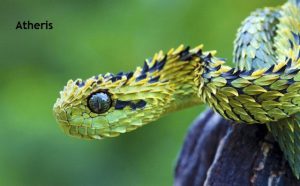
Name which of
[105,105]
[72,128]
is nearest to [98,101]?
[105,105]

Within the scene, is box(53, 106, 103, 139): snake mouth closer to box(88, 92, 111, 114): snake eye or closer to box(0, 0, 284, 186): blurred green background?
box(88, 92, 111, 114): snake eye

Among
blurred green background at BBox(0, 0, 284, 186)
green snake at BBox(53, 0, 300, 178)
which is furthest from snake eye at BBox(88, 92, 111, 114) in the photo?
blurred green background at BBox(0, 0, 284, 186)

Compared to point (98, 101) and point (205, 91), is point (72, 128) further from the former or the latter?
point (205, 91)

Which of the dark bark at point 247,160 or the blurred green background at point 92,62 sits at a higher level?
the blurred green background at point 92,62

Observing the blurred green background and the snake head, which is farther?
the blurred green background

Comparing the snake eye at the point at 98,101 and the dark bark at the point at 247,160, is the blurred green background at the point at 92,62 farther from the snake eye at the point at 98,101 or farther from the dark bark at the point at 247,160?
the snake eye at the point at 98,101

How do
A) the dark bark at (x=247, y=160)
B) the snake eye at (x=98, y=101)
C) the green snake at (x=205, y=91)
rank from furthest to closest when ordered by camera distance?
the dark bark at (x=247, y=160), the snake eye at (x=98, y=101), the green snake at (x=205, y=91)

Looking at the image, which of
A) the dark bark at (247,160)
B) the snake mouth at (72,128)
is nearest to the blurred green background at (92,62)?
the dark bark at (247,160)
